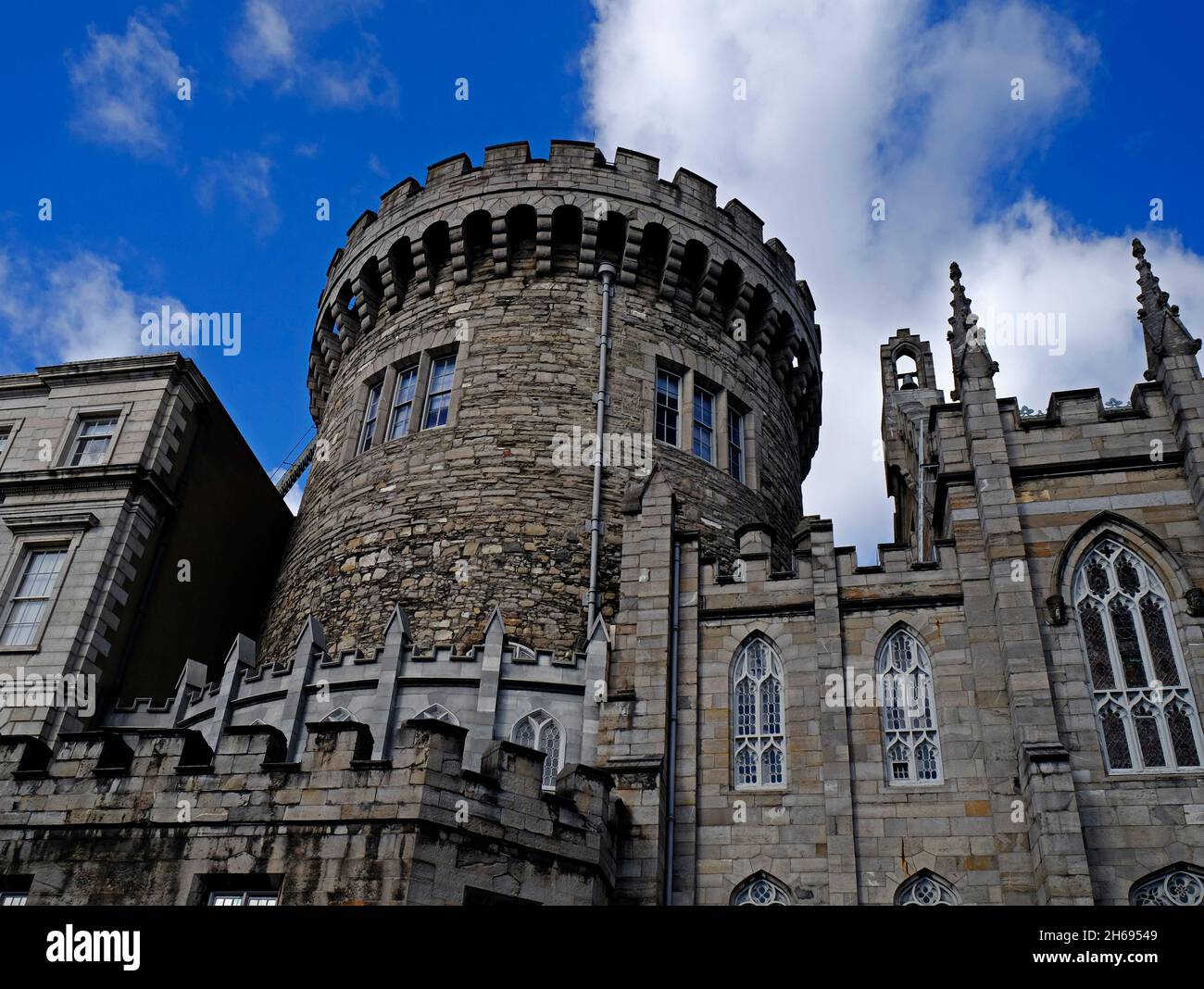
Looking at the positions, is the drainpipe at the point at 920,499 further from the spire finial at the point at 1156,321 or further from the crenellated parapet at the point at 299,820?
the crenellated parapet at the point at 299,820

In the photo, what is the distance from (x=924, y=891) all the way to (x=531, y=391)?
12220 mm

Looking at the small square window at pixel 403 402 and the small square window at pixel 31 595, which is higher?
the small square window at pixel 403 402

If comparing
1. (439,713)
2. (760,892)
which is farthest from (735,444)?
(760,892)

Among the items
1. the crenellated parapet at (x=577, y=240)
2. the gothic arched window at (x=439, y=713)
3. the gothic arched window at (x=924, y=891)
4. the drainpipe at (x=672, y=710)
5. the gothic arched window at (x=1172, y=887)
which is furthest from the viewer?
the crenellated parapet at (x=577, y=240)

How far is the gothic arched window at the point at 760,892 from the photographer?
44.6 ft

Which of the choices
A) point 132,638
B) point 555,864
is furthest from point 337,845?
point 132,638

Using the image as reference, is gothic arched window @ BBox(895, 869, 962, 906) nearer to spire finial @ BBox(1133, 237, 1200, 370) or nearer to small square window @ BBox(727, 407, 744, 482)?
spire finial @ BBox(1133, 237, 1200, 370)

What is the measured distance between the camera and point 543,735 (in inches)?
623

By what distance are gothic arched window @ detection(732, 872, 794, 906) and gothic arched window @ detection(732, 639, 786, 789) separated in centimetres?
119

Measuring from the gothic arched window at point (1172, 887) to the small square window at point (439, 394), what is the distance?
14576mm

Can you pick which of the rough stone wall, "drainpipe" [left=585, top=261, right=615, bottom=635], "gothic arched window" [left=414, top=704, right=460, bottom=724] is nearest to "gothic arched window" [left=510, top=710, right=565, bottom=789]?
"gothic arched window" [left=414, top=704, right=460, bottom=724]

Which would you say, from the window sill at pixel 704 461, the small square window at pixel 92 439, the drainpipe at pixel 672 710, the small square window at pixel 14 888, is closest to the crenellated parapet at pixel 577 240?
the window sill at pixel 704 461

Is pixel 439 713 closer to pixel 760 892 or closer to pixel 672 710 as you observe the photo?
pixel 672 710

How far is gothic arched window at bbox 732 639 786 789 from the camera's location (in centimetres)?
1457
